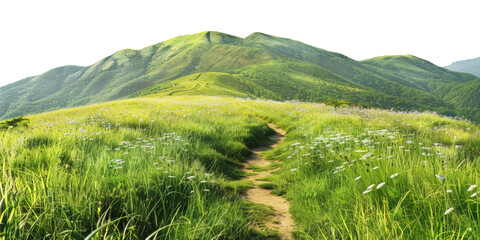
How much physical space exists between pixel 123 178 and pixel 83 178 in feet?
1.81

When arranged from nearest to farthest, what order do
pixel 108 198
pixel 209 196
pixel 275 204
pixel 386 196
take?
pixel 108 198, pixel 386 196, pixel 209 196, pixel 275 204

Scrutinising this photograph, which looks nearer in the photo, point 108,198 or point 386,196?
point 108,198

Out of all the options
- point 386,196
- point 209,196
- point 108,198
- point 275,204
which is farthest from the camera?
point 275,204

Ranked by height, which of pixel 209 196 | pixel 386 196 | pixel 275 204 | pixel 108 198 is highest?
pixel 108 198

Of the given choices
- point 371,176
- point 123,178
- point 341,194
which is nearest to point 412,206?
point 371,176

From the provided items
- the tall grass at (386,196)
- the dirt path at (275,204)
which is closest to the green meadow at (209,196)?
the tall grass at (386,196)

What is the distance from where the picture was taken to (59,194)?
314 centimetres

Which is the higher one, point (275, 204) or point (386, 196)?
point (386, 196)

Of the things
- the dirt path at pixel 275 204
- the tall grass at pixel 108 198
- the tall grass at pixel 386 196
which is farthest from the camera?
the dirt path at pixel 275 204

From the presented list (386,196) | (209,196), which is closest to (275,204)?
(209,196)

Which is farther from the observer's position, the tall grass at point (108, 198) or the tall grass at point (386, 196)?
the tall grass at point (386, 196)

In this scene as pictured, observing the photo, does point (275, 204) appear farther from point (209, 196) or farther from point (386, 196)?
point (386, 196)

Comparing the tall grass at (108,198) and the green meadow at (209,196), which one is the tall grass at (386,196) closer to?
the green meadow at (209,196)

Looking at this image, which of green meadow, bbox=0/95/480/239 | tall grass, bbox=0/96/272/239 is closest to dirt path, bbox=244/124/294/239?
green meadow, bbox=0/95/480/239
